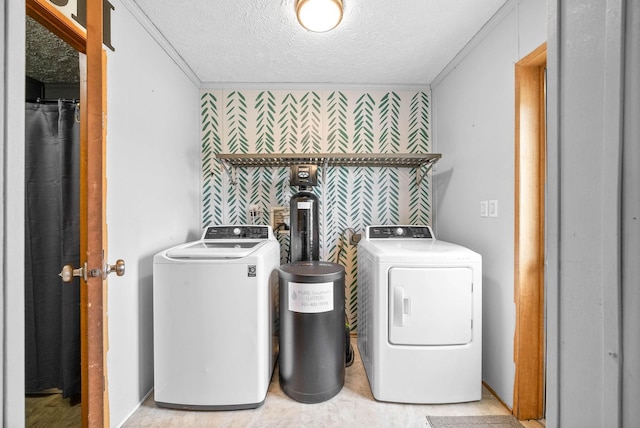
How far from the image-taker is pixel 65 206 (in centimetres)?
182

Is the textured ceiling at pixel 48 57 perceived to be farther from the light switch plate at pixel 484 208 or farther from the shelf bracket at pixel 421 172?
the light switch plate at pixel 484 208

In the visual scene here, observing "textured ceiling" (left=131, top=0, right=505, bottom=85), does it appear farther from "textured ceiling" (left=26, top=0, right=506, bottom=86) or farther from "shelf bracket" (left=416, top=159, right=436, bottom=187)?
"shelf bracket" (left=416, top=159, right=436, bottom=187)

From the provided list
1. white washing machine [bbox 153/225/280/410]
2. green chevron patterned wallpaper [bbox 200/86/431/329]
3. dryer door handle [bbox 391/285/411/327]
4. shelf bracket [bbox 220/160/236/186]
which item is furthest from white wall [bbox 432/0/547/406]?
shelf bracket [bbox 220/160/236/186]

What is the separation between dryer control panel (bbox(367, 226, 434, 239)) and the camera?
8.23ft

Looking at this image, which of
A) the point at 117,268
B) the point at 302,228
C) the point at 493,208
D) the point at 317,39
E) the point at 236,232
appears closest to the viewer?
the point at 117,268

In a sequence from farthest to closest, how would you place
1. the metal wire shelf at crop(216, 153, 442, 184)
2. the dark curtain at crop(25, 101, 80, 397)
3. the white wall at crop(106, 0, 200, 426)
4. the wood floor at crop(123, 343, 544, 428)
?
the metal wire shelf at crop(216, 153, 442, 184) → the dark curtain at crop(25, 101, 80, 397) → the wood floor at crop(123, 343, 544, 428) → the white wall at crop(106, 0, 200, 426)

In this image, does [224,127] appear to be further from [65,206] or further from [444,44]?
[444,44]

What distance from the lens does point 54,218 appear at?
6.03ft

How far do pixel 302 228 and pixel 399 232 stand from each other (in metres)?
0.84

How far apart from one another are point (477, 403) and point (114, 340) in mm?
2199

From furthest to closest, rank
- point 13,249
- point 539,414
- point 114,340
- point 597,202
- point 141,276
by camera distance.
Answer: point 141,276 → point 539,414 → point 114,340 → point 13,249 → point 597,202

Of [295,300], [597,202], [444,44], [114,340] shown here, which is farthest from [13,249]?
[444,44]

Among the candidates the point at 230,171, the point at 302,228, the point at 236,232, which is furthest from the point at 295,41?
the point at 236,232

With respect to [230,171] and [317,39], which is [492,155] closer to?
[317,39]
